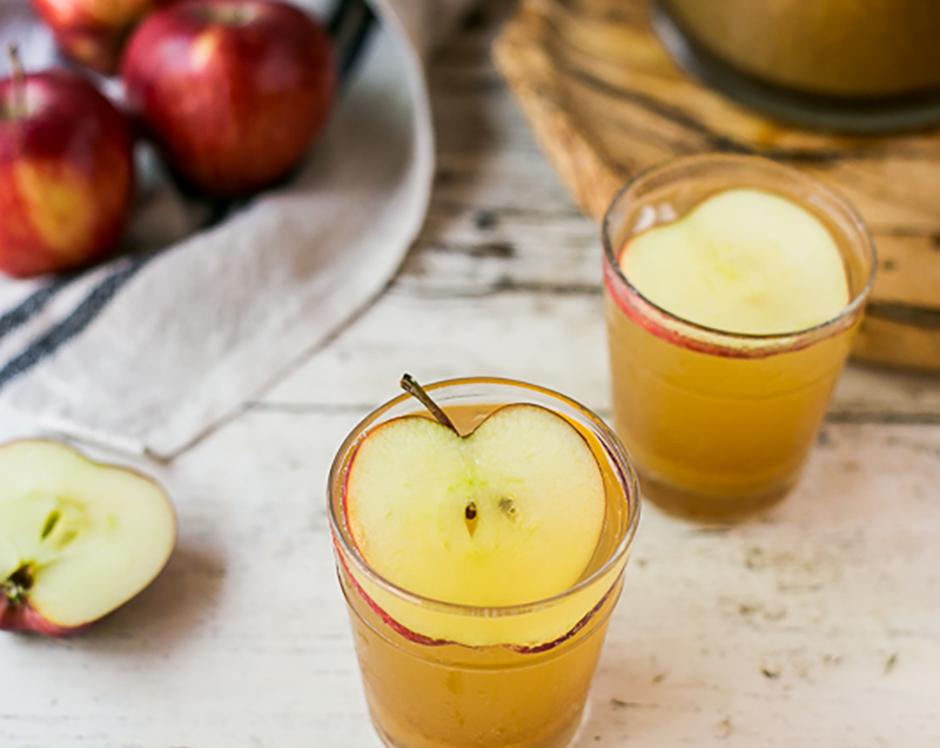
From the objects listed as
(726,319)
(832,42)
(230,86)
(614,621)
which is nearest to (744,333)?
(726,319)

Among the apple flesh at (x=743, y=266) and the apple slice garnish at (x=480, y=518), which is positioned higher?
the apple slice garnish at (x=480, y=518)

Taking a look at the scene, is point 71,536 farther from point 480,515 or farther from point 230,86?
point 230,86

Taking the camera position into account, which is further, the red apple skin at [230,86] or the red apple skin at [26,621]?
the red apple skin at [230,86]

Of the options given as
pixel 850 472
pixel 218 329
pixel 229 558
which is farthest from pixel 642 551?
pixel 218 329

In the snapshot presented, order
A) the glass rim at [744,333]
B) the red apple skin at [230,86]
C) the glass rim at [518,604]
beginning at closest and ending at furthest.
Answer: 1. the glass rim at [518,604]
2. the glass rim at [744,333]
3. the red apple skin at [230,86]

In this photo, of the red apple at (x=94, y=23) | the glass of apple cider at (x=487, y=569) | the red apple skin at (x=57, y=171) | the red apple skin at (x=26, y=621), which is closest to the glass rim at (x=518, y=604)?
the glass of apple cider at (x=487, y=569)

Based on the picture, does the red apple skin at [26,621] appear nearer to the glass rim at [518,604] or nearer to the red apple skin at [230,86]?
the glass rim at [518,604]
